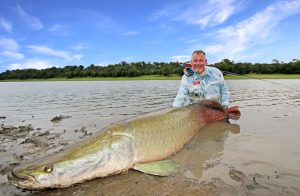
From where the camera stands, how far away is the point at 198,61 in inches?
297

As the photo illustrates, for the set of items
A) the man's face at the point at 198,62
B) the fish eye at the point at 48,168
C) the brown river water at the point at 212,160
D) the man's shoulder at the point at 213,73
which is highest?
the man's face at the point at 198,62

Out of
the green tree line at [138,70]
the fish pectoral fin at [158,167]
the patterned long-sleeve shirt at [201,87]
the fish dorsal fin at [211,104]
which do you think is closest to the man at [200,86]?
the patterned long-sleeve shirt at [201,87]

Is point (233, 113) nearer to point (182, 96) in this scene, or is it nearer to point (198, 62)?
point (182, 96)

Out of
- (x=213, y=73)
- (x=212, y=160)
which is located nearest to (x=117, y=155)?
(x=212, y=160)

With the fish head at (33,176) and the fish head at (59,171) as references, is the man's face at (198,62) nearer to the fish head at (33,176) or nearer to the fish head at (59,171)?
the fish head at (59,171)

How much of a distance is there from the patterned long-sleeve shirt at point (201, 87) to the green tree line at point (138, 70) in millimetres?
14456

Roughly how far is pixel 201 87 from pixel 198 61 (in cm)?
73

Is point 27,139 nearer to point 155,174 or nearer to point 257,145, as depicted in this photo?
point 155,174

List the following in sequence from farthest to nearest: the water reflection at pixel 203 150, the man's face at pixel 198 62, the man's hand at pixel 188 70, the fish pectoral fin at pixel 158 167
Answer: the man's hand at pixel 188 70, the man's face at pixel 198 62, the water reflection at pixel 203 150, the fish pectoral fin at pixel 158 167

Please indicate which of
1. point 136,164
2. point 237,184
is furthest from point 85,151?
point 237,184

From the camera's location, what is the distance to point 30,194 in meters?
3.80

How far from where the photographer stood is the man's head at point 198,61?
7.55m

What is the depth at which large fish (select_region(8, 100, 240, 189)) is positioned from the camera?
11.6ft

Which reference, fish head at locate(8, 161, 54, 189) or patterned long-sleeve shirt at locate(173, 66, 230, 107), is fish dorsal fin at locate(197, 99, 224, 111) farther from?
fish head at locate(8, 161, 54, 189)
